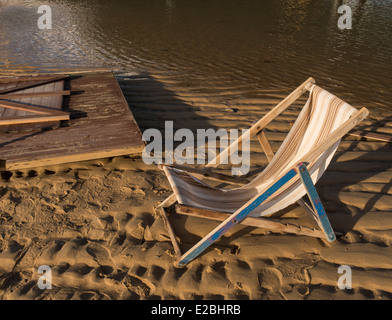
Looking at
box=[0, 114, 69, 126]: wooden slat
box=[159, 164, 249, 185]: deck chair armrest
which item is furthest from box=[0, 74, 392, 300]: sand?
box=[0, 114, 69, 126]: wooden slat

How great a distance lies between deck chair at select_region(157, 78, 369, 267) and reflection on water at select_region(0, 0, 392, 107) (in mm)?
3333

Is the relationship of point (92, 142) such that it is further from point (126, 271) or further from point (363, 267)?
point (363, 267)

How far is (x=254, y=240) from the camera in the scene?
9.09 ft

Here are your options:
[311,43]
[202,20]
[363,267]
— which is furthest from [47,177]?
[202,20]

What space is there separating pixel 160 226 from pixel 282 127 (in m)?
2.47

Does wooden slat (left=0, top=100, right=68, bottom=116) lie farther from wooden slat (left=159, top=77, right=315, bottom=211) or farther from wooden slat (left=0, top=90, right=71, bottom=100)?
wooden slat (left=159, top=77, right=315, bottom=211)

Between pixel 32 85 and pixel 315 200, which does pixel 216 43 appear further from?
pixel 315 200

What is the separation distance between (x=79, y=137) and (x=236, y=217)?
2301mm

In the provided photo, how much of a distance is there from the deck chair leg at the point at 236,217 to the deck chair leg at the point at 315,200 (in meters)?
0.06

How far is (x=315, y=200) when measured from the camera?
95.3 inches

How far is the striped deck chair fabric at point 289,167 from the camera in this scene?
8.23 feet

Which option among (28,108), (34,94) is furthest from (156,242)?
(34,94)

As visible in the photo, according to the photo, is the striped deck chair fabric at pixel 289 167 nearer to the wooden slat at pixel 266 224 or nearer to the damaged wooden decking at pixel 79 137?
the wooden slat at pixel 266 224

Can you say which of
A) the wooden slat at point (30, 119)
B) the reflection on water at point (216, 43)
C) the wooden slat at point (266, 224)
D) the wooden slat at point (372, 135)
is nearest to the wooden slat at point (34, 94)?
the wooden slat at point (30, 119)
